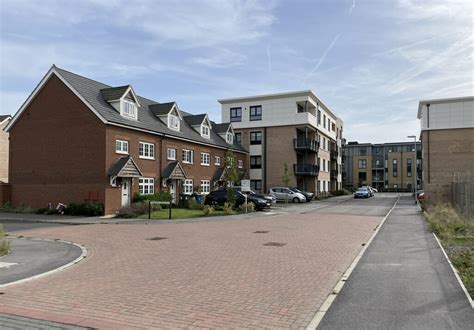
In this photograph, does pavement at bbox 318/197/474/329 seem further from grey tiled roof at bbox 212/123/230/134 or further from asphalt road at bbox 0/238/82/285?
grey tiled roof at bbox 212/123/230/134

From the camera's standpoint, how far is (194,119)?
139 feet

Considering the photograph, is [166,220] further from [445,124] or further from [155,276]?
[445,124]

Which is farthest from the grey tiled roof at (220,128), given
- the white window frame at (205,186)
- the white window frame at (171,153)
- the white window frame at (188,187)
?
the white window frame at (171,153)

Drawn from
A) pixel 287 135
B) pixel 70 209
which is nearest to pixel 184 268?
pixel 70 209

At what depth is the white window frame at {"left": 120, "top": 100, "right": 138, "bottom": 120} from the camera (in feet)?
97.3

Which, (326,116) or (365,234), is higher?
(326,116)

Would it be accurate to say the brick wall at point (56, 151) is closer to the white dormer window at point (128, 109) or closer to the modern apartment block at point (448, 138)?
the white dormer window at point (128, 109)

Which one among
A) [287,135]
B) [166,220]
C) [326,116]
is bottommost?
[166,220]

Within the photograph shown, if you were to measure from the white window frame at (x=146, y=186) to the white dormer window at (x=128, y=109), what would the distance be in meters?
4.62

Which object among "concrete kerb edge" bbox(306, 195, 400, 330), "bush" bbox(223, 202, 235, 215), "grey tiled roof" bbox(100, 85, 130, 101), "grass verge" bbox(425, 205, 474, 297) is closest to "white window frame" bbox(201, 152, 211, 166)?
"grey tiled roof" bbox(100, 85, 130, 101)

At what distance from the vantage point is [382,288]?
7.77 m

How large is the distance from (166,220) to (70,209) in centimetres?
723

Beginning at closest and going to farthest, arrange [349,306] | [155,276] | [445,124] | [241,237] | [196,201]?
[349,306] → [155,276] → [241,237] → [196,201] → [445,124]

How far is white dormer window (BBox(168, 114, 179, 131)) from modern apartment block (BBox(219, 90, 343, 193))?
1673 cm
